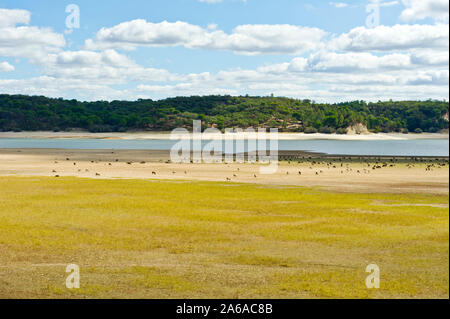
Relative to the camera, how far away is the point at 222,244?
66.6ft

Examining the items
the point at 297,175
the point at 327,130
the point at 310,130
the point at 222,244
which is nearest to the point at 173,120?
the point at 310,130

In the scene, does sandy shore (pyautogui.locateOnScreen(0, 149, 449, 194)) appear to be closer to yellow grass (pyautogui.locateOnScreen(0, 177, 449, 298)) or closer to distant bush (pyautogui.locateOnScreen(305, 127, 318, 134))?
yellow grass (pyautogui.locateOnScreen(0, 177, 449, 298))

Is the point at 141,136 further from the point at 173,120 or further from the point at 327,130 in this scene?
the point at 327,130

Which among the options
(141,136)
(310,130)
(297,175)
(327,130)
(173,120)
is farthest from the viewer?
(173,120)

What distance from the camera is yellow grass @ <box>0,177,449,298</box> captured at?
15.1 meters

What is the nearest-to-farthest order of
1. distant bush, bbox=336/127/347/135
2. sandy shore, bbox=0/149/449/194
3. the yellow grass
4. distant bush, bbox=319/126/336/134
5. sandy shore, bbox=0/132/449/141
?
the yellow grass
sandy shore, bbox=0/149/449/194
sandy shore, bbox=0/132/449/141
distant bush, bbox=336/127/347/135
distant bush, bbox=319/126/336/134

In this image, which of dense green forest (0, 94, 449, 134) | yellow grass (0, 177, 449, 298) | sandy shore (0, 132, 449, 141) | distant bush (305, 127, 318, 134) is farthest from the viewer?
dense green forest (0, 94, 449, 134)

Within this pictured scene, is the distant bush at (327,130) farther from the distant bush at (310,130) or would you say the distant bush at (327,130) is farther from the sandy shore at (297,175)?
the sandy shore at (297,175)

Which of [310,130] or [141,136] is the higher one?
[310,130]

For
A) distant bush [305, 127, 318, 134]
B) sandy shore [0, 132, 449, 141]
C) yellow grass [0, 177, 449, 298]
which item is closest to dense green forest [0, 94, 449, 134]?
distant bush [305, 127, 318, 134]

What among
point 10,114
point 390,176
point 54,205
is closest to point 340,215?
point 54,205

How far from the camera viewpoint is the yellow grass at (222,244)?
15.1 meters

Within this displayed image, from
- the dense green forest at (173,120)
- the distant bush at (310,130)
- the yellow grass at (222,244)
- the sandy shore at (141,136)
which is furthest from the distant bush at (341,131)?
the yellow grass at (222,244)

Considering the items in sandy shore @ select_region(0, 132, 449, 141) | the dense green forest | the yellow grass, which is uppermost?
the dense green forest
